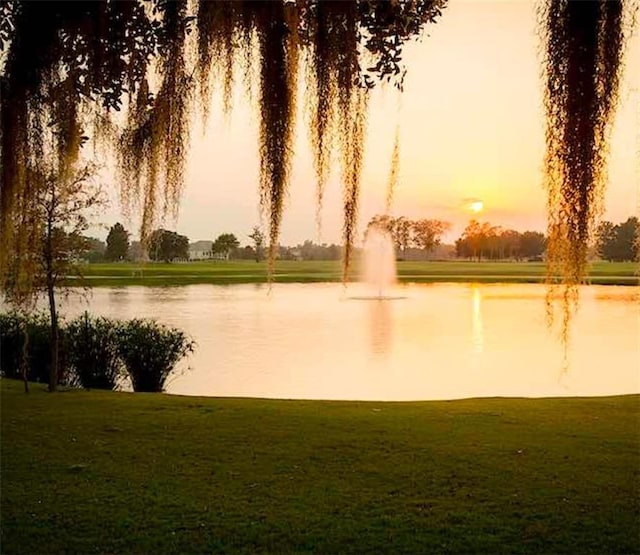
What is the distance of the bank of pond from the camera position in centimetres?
1130

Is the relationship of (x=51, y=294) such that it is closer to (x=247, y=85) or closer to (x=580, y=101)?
(x=247, y=85)

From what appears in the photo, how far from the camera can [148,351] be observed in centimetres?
1138

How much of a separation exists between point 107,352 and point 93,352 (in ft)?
0.73

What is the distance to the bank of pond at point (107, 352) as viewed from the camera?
11297mm

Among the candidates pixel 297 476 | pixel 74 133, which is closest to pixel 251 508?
pixel 297 476

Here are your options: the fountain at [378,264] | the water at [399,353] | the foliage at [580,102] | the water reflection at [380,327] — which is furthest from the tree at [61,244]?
the fountain at [378,264]

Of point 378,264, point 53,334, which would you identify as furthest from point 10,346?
point 378,264

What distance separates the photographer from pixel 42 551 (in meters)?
3.76

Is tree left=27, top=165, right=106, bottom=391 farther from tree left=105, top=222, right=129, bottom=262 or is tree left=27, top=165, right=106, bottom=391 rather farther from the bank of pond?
tree left=105, top=222, right=129, bottom=262

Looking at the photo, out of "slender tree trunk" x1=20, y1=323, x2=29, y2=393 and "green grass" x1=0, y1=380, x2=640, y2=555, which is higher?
"slender tree trunk" x1=20, y1=323, x2=29, y2=393

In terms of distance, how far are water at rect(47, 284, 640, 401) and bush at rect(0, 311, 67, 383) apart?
4.70 ft

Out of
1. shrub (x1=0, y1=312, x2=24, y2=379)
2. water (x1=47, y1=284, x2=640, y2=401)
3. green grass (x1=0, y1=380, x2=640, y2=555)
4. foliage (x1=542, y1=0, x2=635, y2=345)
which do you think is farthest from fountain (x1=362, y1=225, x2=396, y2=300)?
foliage (x1=542, y1=0, x2=635, y2=345)

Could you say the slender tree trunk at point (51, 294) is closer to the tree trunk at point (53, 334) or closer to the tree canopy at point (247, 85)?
the tree trunk at point (53, 334)

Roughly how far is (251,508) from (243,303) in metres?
26.3
